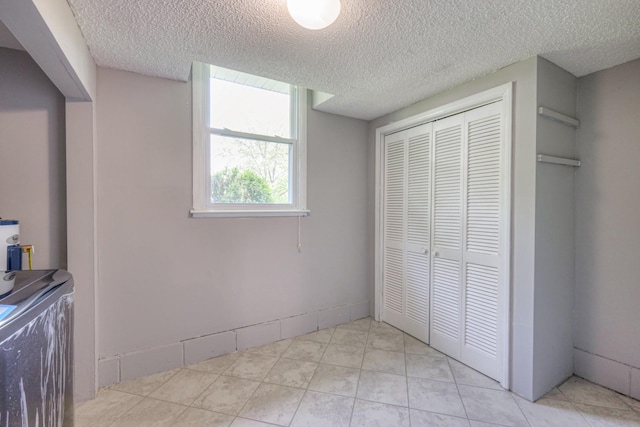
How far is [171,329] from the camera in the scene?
213 centimetres

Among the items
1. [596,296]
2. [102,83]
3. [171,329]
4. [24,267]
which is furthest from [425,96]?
[24,267]

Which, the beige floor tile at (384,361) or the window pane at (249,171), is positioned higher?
the window pane at (249,171)

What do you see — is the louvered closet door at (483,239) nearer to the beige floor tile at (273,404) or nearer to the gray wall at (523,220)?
the gray wall at (523,220)

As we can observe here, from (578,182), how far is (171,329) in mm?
3155

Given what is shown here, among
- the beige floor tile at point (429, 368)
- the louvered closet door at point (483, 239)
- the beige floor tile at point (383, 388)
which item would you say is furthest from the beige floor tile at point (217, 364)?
the louvered closet door at point (483, 239)

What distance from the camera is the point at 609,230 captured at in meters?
1.91

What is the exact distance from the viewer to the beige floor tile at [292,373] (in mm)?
1975

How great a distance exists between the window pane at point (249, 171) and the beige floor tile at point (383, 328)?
153cm

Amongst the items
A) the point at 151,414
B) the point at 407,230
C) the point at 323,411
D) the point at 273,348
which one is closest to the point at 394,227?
the point at 407,230

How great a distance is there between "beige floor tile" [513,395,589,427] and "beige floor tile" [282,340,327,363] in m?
1.37

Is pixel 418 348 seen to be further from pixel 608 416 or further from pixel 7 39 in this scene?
pixel 7 39

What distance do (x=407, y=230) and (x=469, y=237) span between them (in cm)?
62

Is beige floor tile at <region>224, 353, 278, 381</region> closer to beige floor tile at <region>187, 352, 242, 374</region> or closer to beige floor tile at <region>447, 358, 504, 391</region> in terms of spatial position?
beige floor tile at <region>187, 352, 242, 374</region>

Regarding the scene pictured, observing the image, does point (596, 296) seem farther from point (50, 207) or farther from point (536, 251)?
point (50, 207)
